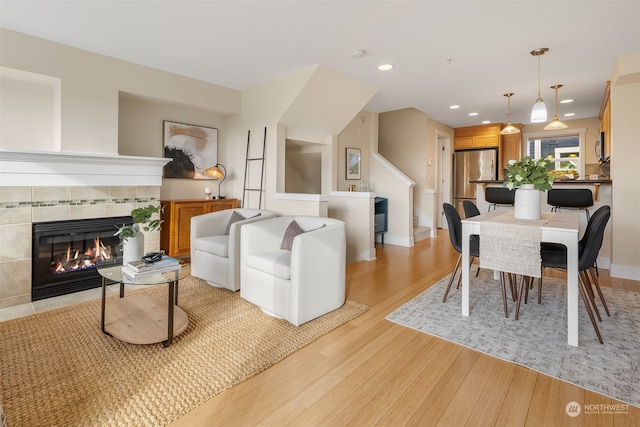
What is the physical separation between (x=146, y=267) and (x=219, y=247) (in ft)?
3.34

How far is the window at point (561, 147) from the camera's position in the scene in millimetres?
7016

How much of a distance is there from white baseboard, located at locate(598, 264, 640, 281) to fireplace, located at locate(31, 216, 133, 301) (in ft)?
18.6

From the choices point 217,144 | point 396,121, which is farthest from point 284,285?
point 396,121

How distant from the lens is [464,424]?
4.86ft

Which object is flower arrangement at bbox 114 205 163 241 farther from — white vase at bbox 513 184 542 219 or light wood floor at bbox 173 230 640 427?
white vase at bbox 513 184 542 219

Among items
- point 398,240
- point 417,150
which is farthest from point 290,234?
point 417,150

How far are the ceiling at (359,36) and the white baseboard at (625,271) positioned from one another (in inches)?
95.0

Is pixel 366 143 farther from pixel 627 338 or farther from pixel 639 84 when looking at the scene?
pixel 627 338

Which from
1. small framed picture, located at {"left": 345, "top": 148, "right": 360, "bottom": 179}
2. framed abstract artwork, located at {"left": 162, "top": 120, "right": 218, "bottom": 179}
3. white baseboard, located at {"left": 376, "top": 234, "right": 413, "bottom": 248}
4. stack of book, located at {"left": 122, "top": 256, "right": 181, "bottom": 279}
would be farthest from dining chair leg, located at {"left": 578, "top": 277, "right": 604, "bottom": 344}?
framed abstract artwork, located at {"left": 162, "top": 120, "right": 218, "bottom": 179}

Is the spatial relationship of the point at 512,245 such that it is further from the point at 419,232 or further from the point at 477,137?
the point at 477,137

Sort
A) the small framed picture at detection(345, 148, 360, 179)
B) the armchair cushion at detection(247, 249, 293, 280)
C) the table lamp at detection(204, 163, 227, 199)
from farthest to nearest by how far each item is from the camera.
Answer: the small framed picture at detection(345, 148, 360, 179)
the table lamp at detection(204, 163, 227, 199)
the armchair cushion at detection(247, 249, 293, 280)

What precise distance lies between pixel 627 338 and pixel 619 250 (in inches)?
84.4

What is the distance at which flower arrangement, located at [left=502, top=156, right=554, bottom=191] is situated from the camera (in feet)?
8.63

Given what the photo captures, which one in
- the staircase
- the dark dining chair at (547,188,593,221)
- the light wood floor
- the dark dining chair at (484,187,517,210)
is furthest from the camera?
the staircase
